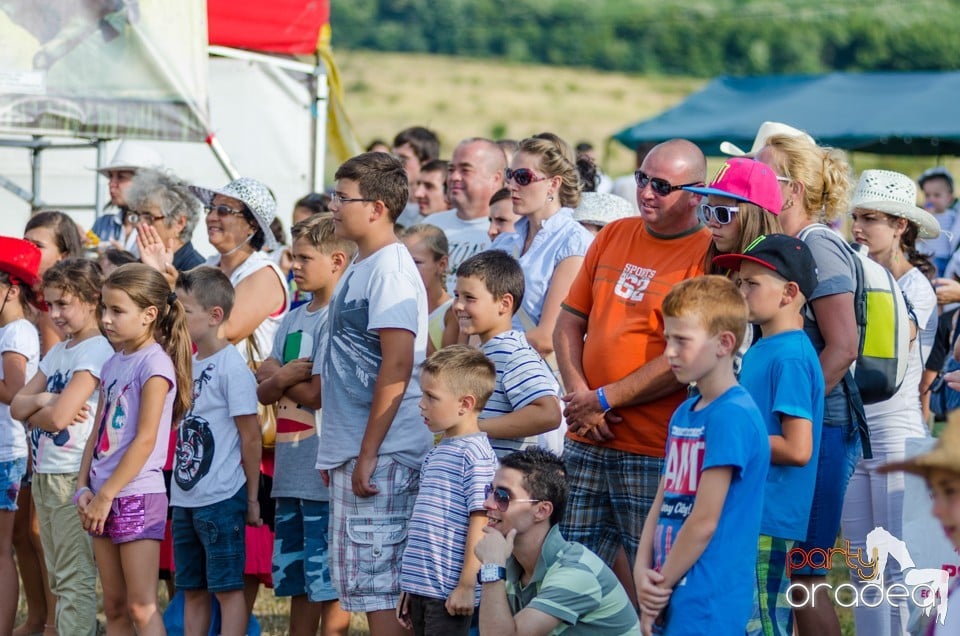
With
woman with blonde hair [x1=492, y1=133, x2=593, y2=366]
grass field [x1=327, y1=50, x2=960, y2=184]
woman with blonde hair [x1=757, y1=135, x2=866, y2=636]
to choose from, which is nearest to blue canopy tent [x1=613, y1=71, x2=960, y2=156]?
woman with blonde hair [x1=492, y1=133, x2=593, y2=366]

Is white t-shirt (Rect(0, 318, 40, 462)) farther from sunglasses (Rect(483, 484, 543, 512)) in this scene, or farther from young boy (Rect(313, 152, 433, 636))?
sunglasses (Rect(483, 484, 543, 512))

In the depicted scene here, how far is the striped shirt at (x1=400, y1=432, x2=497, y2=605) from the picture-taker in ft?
13.8

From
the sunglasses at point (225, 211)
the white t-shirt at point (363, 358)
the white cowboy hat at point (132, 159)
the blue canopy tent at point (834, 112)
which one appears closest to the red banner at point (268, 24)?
the white cowboy hat at point (132, 159)

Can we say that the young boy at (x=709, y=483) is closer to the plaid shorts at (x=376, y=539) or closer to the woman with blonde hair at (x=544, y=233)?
the plaid shorts at (x=376, y=539)

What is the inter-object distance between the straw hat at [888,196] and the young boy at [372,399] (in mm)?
2042

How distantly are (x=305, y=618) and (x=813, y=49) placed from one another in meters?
45.9

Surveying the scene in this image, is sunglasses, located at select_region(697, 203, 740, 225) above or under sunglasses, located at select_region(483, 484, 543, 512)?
above

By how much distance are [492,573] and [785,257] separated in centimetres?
134

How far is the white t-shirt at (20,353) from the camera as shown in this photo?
5598mm

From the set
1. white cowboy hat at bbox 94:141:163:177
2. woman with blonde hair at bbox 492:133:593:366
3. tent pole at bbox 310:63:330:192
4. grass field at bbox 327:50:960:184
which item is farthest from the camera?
grass field at bbox 327:50:960:184

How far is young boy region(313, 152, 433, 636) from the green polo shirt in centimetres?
82

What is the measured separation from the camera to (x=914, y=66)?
43.8 m

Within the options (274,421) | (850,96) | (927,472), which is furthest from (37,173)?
(850,96)

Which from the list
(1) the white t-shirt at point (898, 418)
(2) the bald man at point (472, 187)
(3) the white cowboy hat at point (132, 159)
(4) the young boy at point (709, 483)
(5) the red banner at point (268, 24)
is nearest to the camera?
(4) the young boy at point (709, 483)
